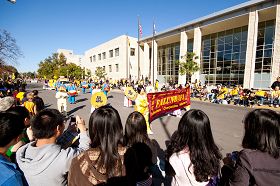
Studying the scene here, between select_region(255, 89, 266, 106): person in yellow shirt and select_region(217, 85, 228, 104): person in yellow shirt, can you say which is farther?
select_region(217, 85, 228, 104): person in yellow shirt

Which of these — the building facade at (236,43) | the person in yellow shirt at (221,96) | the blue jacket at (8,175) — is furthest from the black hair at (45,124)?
the building facade at (236,43)

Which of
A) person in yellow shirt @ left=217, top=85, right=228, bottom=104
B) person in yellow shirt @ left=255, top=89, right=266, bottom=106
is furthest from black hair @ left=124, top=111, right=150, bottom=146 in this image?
person in yellow shirt @ left=255, top=89, right=266, bottom=106

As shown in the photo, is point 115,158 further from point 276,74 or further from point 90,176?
point 276,74

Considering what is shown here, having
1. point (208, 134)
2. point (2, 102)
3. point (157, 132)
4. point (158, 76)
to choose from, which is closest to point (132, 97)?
point (157, 132)

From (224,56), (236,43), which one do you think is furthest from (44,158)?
(224,56)

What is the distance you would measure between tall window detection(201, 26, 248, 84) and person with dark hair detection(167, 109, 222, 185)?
23.6m

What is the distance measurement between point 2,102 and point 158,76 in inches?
1333

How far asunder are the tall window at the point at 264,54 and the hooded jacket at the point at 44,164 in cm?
2266

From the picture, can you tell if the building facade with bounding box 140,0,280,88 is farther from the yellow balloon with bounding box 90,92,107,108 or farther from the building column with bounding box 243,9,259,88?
the yellow balloon with bounding box 90,92,107,108

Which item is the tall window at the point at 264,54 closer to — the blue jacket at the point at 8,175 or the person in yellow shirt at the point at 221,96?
the person in yellow shirt at the point at 221,96

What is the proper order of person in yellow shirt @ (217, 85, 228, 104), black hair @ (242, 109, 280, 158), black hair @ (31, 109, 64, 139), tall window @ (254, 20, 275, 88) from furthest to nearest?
tall window @ (254, 20, 275, 88) → person in yellow shirt @ (217, 85, 228, 104) → black hair @ (31, 109, 64, 139) → black hair @ (242, 109, 280, 158)

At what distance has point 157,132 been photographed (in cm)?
640

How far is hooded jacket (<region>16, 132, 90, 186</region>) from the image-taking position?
1586mm

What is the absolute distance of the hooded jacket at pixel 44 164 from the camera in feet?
5.20
